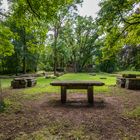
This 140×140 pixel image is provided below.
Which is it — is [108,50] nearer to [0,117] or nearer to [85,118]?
[85,118]

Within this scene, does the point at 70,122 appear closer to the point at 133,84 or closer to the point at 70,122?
the point at 70,122

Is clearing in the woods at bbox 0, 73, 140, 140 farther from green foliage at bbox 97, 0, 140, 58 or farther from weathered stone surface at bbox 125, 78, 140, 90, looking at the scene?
weathered stone surface at bbox 125, 78, 140, 90

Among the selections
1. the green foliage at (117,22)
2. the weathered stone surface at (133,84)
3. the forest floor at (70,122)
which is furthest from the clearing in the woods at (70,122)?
the weathered stone surface at (133,84)

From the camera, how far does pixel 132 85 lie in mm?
12234

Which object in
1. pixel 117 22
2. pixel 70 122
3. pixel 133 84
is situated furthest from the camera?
pixel 133 84

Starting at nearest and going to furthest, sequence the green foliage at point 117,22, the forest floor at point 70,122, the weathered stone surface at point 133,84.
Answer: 1. the forest floor at point 70,122
2. the green foliage at point 117,22
3. the weathered stone surface at point 133,84

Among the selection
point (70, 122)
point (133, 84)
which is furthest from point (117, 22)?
point (70, 122)

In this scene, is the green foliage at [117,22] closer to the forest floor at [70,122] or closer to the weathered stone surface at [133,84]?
the weathered stone surface at [133,84]

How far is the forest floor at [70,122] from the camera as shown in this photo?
14.3ft

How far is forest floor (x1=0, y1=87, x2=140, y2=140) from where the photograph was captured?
4344 mm

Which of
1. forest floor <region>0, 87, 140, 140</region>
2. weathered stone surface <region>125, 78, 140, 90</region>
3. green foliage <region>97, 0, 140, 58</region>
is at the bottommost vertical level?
forest floor <region>0, 87, 140, 140</region>

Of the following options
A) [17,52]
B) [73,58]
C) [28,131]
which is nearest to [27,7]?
[28,131]

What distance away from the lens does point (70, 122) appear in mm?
5273

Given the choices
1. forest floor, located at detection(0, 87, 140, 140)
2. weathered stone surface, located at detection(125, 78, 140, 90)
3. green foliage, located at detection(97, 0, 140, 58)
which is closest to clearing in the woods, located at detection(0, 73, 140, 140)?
forest floor, located at detection(0, 87, 140, 140)
